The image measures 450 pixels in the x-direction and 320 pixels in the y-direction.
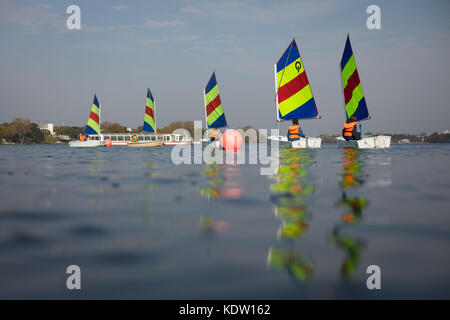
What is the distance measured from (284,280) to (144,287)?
97 cm

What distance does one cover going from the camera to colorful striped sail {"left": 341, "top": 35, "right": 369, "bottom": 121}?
2634cm

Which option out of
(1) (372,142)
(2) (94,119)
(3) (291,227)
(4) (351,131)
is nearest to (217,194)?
(3) (291,227)

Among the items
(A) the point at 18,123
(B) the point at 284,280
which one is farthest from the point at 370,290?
(A) the point at 18,123

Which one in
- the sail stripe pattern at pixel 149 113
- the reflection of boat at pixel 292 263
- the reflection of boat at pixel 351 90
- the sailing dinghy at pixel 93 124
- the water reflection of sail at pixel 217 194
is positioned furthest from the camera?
the sail stripe pattern at pixel 149 113

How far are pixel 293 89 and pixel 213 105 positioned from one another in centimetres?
1830

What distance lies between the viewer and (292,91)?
1053 inches

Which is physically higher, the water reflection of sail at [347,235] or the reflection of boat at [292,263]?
the water reflection of sail at [347,235]

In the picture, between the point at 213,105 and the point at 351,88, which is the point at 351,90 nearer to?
the point at 351,88

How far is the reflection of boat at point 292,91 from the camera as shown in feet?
86.7

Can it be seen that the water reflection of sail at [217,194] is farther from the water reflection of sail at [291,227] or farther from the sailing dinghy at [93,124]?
the sailing dinghy at [93,124]

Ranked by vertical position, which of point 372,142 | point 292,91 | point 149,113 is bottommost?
point 372,142

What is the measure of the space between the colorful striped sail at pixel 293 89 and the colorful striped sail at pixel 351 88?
9.37 ft

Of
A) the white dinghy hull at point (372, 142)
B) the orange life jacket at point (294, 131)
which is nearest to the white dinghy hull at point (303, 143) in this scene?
the orange life jacket at point (294, 131)

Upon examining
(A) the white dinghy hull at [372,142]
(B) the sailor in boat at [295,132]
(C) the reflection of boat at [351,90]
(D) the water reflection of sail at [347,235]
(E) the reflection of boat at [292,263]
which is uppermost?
(C) the reflection of boat at [351,90]
